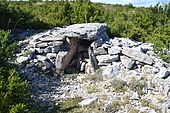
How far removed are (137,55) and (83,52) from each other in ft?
9.87

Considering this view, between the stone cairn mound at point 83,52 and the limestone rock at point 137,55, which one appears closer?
the limestone rock at point 137,55

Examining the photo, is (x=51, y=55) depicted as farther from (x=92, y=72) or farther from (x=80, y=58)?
(x=92, y=72)

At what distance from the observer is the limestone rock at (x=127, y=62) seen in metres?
14.0

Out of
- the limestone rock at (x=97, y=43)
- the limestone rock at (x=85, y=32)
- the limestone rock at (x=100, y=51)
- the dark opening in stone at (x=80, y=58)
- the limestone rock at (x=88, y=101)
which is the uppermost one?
the limestone rock at (x=85, y=32)

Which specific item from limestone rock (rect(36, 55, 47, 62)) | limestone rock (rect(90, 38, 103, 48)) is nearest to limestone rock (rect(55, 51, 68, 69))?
limestone rock (rect(36, 55, 47, 62))

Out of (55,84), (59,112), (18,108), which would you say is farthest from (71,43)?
(18,108)

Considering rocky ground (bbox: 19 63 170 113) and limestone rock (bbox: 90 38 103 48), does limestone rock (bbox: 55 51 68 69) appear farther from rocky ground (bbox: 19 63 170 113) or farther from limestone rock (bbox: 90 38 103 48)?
limestone rock (bbox: 90 38 103 48)

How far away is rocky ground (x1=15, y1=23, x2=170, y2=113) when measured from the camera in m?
12.0

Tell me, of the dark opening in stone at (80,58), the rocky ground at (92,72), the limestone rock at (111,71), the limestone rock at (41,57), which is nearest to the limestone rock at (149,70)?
the rocky ground at (92,72)

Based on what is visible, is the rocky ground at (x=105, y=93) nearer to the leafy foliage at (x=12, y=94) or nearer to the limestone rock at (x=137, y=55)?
the limestone rock at (x=137, y=55)

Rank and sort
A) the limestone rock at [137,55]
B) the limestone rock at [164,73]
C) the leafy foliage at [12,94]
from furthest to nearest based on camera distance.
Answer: the limestone rock at [137,55] → the limestone rock at [164,73] → the leafy foliage at [12,94]

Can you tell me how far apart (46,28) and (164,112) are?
9277 millimetres

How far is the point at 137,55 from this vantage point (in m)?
14.1

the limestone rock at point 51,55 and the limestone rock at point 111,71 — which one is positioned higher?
the limestone rock at point 51,55
